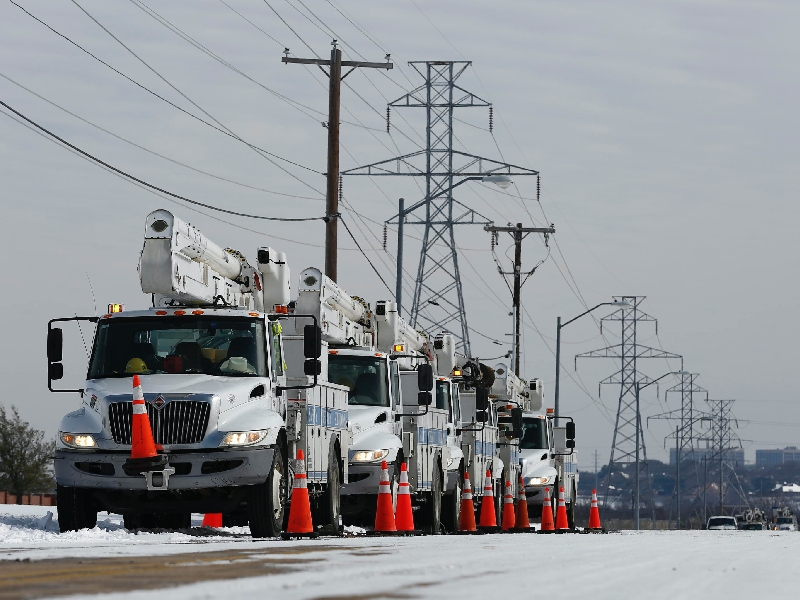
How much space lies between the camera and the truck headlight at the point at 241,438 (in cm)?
1738

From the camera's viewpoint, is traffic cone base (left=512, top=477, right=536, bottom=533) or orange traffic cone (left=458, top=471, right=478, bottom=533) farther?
traffic cone base (left=512, top=477, right=536, bottom=533)

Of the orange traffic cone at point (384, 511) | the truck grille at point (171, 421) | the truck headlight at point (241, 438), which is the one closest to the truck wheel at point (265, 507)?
the truck headlight at point (241, 438)

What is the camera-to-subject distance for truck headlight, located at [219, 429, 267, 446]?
17375mm

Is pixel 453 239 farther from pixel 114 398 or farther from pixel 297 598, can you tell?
pixel 297 598

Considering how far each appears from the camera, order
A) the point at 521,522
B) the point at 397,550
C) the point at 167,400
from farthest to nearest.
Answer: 1. the point at 521,522
2. the point at 167,400
3. the point at 397,550

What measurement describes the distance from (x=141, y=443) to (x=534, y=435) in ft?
75.0

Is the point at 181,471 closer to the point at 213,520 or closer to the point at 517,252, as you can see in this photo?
the point at 213,520

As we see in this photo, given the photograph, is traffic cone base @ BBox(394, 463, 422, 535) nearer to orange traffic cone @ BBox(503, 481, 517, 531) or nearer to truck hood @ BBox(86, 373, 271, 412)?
truck hood @ BBox(86, 373, 271, 412)

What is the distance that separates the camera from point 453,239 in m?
48.5

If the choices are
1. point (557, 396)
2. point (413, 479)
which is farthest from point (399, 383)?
point (557, 396)

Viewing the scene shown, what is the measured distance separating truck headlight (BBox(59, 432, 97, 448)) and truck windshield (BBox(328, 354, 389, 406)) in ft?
21.3

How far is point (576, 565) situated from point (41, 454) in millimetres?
67998

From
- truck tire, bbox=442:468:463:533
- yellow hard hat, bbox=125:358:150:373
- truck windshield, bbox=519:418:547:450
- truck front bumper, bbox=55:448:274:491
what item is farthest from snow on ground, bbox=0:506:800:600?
truck windshield, bbox=519:418:547:450

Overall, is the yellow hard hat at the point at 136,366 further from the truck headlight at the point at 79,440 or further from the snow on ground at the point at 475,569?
the snow on ground at the point at 475,569
